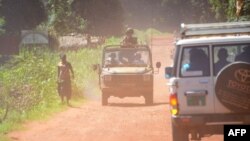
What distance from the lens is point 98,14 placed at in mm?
48531

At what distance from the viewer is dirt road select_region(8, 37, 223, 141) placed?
11.8 metres

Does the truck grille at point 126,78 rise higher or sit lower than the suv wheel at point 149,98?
higher

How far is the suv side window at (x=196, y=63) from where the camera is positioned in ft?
28.1

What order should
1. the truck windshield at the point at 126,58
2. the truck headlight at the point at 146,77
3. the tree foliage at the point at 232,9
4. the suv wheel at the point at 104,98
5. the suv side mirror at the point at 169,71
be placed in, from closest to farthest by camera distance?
the suv side mirror at the point at 169,71
the truck headlight at the point at 146,77
the suv wheel at the point at 104,98
the truck windshield at the point at 126,58
the tree foliage at the point at 232,9

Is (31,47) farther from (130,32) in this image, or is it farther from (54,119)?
(54,119)

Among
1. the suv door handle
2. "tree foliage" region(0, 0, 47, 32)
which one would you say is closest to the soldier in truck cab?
the suv door handle

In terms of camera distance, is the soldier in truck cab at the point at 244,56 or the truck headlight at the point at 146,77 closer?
the soldier in truck cab at the point at 244,56

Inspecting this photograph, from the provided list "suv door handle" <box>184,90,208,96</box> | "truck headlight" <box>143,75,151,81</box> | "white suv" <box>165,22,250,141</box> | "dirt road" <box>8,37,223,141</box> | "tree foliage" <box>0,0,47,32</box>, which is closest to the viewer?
"white suv" <box>165,22,250,141</box>

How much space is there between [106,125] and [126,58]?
527 centimetres

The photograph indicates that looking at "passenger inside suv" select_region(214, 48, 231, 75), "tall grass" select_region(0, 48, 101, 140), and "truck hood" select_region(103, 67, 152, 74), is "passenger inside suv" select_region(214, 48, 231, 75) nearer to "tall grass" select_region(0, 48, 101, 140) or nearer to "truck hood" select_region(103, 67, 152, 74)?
"tall grass" select_region(0, 48, 101, 140)

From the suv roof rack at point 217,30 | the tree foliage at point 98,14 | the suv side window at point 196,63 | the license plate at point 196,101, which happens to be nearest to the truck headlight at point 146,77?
the suv roof rack at point 217,30

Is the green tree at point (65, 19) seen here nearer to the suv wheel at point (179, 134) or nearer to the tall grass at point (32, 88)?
the tall grass at point (32, 88)

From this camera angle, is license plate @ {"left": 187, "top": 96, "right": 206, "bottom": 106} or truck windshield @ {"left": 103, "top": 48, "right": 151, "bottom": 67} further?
truck windshield @ {"left": 103, "top": 48, "right": 151, "bottom": 67}

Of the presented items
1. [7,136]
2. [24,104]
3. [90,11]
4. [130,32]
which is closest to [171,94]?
[7,136]
